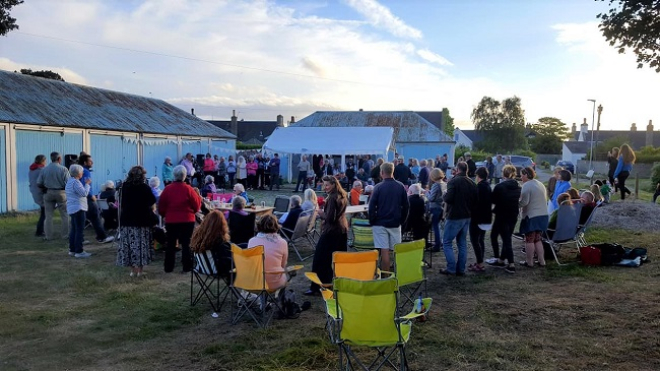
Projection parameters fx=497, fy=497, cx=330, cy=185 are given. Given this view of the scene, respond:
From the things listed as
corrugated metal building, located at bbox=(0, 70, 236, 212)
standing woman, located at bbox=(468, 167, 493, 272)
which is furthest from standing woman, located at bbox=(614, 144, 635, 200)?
corrugated metal building, located at bbox=(0, 70, 236, 212)

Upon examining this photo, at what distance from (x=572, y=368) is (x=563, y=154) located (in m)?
57.5

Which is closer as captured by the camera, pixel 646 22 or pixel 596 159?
pixel 646 22

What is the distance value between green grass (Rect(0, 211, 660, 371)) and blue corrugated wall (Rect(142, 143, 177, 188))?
12.2 m

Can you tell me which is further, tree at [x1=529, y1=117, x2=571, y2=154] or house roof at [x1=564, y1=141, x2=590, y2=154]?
tree at [x1=529, y1=117, x2=571, y2=154]

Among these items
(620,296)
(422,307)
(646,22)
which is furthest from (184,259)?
(646,22)

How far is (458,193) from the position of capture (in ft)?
21.7

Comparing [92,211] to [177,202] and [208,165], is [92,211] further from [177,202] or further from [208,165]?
[208,165]

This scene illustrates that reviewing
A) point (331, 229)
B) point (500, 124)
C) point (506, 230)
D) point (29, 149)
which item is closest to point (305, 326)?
point (331, 229)

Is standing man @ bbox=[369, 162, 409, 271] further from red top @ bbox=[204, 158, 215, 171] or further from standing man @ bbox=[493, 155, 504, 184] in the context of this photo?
red top @ bbox=[204, 158, 215, 171]

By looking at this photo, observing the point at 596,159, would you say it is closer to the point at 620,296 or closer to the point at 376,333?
the point at 620,296

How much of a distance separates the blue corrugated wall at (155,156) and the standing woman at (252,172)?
3.46 metres

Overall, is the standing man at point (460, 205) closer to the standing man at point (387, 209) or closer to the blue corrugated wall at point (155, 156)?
the standing man at point (387, 209)

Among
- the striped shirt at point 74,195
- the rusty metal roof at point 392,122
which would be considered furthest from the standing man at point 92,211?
the rusty metal roof at point 392,122

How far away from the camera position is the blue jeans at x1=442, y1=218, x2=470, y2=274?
263 inches
